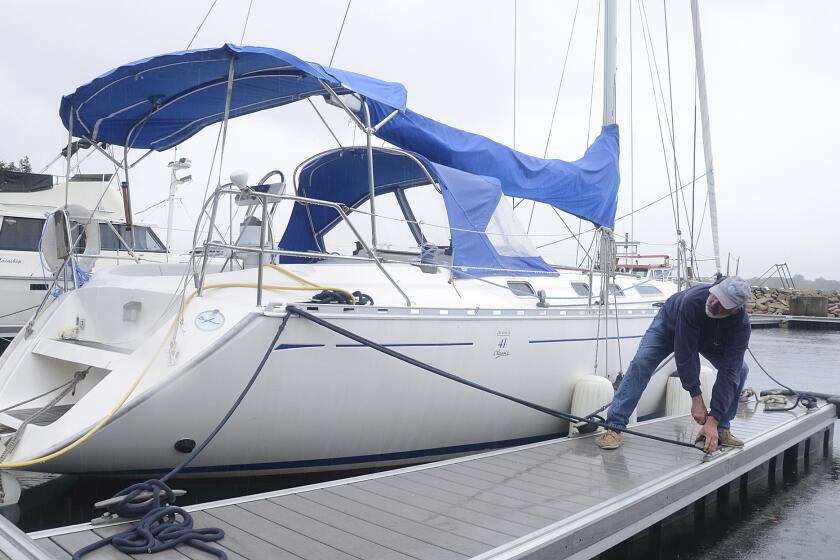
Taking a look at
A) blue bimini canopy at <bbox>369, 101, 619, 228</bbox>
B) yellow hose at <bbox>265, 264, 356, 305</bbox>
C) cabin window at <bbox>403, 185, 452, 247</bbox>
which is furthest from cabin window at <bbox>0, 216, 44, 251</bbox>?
yellow hose at <bbox>265, 264, 356, 305</bbox>

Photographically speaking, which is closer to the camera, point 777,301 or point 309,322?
point 309,322

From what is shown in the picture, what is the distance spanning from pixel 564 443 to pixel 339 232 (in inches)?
120

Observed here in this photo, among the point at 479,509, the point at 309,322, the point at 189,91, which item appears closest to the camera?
the point at 479,509

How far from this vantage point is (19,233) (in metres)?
12.3

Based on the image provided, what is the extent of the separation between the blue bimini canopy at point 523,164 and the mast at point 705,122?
1102mm

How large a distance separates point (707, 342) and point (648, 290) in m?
3.41

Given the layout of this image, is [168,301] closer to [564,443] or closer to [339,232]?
[339,232]

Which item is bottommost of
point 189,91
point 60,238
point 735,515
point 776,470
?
point 735,515

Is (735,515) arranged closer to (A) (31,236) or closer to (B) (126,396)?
(B) (126,396)

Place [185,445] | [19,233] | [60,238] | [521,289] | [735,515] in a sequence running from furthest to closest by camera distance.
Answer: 1. [19,233]
2. [521,289]
3. [60,238]
4. [735,515]
5. [185,445]

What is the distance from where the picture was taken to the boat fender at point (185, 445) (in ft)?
14.9

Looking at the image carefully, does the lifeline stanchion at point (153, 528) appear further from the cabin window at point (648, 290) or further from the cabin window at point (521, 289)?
the cabin window at point (648, 290)

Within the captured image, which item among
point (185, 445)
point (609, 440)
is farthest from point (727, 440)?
point (185, 445)

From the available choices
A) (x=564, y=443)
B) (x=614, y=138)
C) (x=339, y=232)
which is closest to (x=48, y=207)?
(x=339, y=232)
